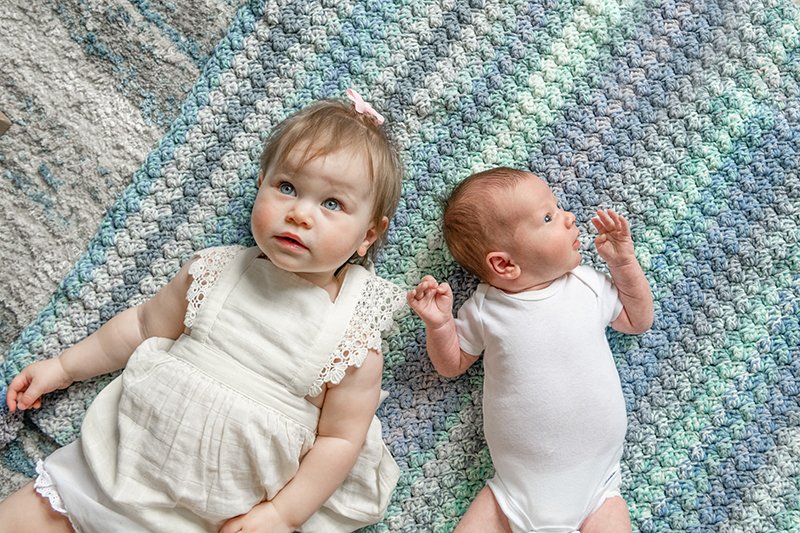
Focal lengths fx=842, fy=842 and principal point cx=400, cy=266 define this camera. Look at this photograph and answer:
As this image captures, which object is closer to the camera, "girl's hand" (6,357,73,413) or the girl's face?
the girl's face

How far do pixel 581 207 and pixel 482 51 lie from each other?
0.31 metres

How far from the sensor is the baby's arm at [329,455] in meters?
1.24

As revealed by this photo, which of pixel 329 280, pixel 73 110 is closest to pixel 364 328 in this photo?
pixel 329 280

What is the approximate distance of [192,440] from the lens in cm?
122

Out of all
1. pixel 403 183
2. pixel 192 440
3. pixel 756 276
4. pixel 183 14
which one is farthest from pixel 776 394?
pixel 183 14

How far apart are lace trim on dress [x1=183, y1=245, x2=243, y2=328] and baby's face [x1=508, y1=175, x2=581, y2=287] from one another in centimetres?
44

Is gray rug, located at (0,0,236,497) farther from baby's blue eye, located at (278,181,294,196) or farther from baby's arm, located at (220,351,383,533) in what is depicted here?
baby's arm, located at (220,351,383,533)

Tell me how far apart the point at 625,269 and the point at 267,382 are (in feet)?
1.86

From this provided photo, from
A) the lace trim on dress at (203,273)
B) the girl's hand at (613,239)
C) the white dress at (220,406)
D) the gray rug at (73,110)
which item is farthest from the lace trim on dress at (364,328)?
the gray rug at (73,110)

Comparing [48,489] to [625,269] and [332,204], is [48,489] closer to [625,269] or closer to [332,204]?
[332,204]

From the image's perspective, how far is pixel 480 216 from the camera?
1253 millimetres

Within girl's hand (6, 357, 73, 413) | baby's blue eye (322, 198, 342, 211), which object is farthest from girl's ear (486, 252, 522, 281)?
girl's hand (6, 357, 73, 413)

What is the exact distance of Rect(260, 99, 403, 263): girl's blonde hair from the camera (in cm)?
120

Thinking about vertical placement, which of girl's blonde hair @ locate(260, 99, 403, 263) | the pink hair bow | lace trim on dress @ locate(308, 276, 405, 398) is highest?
the pink hair bow
